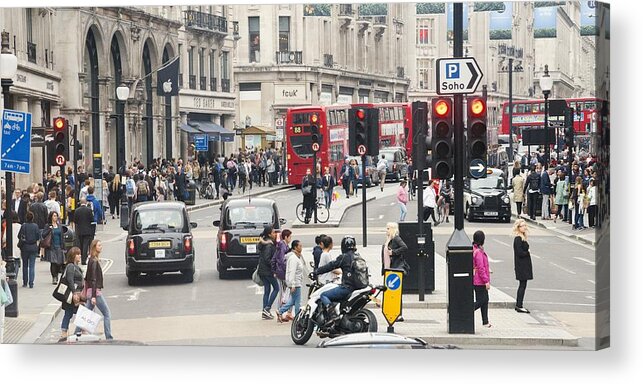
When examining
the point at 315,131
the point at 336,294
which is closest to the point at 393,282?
the point at 336,294

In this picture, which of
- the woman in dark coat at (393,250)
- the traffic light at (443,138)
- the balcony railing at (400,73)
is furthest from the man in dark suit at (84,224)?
the traffic light at (443,138)

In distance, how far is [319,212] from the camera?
29219 millimetres

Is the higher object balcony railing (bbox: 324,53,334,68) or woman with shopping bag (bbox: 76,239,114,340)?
balcony railing (bbox: 324,53,334,68)

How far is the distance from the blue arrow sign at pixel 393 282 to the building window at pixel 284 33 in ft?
18.5

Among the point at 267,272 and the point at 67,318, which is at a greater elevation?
the point at 267,272

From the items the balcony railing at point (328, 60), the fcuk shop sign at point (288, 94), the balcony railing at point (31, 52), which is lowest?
the fcuk shop sign at point (288, 94)

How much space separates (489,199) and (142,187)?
7258 mm

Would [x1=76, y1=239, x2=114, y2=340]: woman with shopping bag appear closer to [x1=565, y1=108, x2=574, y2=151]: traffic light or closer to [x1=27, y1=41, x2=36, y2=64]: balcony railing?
[x1=27, y1=41, x2=36, y2=64]: balcony railing

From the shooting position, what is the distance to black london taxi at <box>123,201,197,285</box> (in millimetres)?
29688

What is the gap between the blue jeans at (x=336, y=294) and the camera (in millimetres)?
24109

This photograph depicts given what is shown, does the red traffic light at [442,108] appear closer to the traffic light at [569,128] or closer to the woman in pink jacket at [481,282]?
the woman in pink jacket at [481,282]

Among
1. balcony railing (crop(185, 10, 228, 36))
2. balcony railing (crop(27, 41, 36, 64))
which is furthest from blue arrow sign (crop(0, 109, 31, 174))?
balcony railing (crop(185, 10, 228, 36))

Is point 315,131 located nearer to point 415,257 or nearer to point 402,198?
point 402,198

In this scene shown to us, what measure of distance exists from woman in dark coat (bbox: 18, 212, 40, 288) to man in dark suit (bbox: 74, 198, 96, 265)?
908 mm
